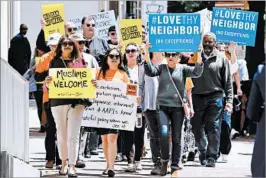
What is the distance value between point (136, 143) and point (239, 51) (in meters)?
5.78

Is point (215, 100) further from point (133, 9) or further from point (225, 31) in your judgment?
point (133, 9)

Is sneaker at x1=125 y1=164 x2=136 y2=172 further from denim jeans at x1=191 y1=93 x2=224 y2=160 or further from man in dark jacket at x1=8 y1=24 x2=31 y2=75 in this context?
man in dark jacket at x1=8 y1=24 x2=31 y2=75

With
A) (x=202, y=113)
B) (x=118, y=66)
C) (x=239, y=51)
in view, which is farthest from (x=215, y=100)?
(x=239, y=51)

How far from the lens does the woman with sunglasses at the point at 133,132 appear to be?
40.4 ft

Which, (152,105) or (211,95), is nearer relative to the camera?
(152,105)

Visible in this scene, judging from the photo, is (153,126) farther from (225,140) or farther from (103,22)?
(103,22)

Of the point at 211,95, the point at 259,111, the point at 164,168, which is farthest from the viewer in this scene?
the point at 211,95

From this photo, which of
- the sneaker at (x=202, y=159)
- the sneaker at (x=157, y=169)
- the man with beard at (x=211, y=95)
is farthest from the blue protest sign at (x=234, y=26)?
A: the sneaker at (x=157, y=169)

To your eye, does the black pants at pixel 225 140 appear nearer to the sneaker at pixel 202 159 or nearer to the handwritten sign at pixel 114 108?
the sneaker at pixel 202 159

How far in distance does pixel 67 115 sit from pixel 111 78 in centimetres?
92

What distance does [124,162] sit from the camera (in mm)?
13578

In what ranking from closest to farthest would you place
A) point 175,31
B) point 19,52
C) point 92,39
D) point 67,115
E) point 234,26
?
point 67,115
point 175,31
point 234,26
point 92,39
point 19,52

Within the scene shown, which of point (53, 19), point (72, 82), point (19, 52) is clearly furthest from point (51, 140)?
point (19, 52)

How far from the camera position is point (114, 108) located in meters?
12.1
